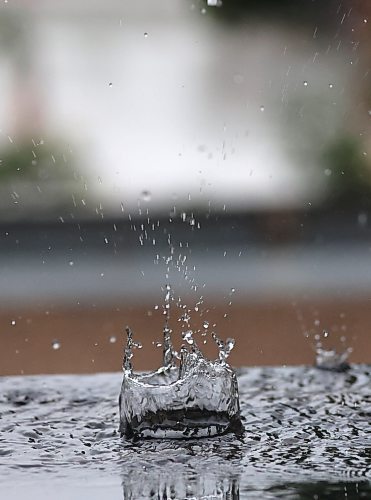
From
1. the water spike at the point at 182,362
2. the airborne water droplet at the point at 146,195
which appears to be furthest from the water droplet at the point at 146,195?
the water spike at the point at 182,362

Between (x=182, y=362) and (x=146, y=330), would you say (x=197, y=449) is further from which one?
(x=146, y=330)

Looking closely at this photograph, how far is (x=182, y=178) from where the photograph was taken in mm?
4605

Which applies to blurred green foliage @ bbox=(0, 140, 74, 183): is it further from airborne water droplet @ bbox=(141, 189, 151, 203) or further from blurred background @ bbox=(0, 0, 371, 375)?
airborne water droplet @ bbox=(141, 189, 151, 203)

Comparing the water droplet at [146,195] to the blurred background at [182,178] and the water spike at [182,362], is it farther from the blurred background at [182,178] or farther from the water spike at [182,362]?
the water spike at [182,362]

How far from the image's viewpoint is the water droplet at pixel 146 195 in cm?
460

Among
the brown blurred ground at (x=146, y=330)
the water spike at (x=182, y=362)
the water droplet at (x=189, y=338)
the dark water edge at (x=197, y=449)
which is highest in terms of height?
the brown blurred ground at (x=146, y=330)

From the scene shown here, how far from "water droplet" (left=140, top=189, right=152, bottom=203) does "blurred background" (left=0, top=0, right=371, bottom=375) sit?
1 centimetres

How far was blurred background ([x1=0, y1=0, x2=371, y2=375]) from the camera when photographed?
400 centimetres

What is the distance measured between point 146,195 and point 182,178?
22 cm

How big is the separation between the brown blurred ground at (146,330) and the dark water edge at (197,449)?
2.69 metres

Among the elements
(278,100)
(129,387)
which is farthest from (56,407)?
(278,100)

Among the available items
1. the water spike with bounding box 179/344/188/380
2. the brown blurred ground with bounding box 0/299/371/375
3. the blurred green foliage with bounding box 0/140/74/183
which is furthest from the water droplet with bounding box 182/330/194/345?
the blurred green foliage with bounding box 0/140/74/183

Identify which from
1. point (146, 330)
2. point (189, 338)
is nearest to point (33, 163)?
point (146, 330)

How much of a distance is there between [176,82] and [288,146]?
2.17 feet
